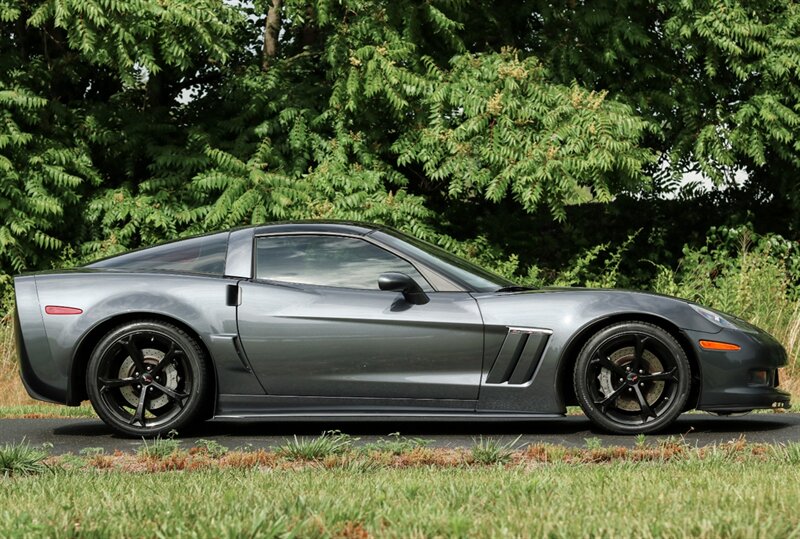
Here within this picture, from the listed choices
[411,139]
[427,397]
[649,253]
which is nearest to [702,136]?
[649,253]

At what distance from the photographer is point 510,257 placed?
1592cm

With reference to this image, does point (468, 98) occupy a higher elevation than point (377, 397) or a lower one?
higher

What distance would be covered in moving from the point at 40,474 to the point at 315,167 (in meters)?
10.1

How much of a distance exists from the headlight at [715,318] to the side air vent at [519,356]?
103 centimetres

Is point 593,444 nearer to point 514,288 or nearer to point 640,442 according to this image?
point 640,442

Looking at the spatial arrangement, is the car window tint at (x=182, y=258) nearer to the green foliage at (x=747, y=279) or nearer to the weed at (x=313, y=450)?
the weed at (x=313, y=450)

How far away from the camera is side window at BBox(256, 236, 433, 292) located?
7773 millimetres

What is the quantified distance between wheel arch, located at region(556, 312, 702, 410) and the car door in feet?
1.87

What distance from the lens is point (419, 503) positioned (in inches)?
188

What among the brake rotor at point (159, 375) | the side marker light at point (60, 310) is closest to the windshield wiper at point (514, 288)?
the brake rotor at point (159, 375)

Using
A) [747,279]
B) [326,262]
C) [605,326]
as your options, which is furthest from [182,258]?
[747,279]

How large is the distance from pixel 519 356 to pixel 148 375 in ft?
8.14

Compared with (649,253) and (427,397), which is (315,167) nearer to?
(649,253)

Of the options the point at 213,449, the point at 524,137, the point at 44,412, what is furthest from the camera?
the point at 524,137
